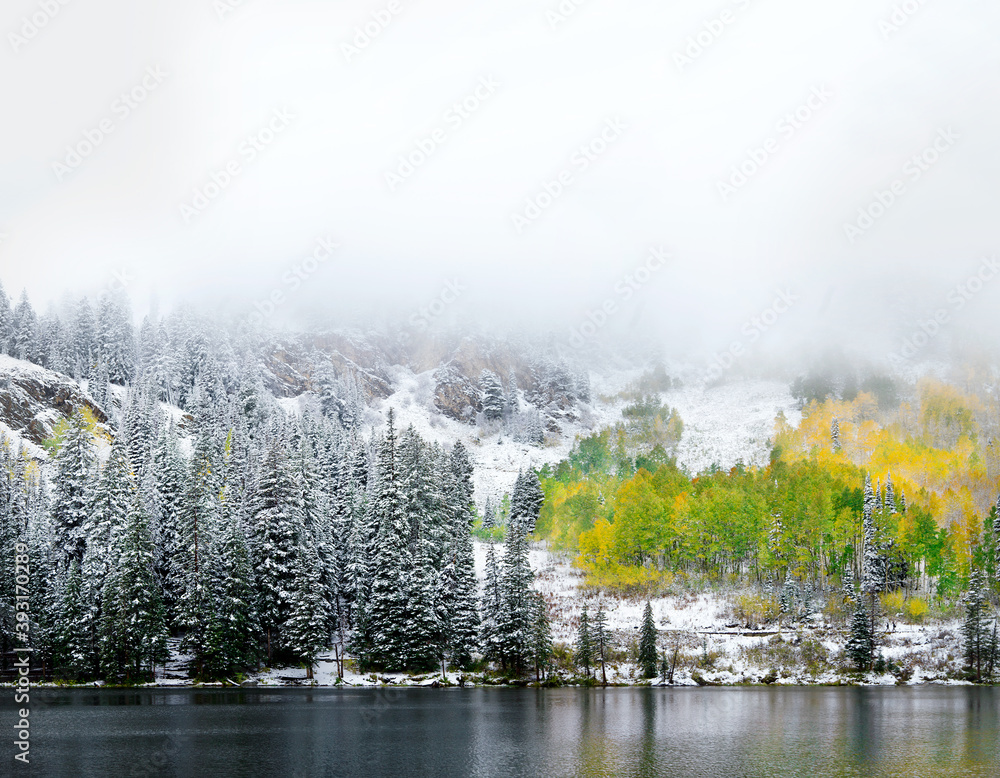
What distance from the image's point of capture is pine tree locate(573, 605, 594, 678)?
6656 centimetres

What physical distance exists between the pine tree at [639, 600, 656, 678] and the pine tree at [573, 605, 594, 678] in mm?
4861

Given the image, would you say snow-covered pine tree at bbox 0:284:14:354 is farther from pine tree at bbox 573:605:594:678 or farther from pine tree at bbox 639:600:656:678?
pine tree at bbox 639:600:656:678

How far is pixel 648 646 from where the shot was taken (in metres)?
67.6

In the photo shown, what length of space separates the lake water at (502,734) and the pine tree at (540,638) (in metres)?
5.00

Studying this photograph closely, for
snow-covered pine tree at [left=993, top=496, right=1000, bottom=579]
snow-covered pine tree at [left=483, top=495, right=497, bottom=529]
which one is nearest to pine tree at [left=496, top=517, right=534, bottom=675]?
snow-covered pine tree at [left=993, top=496, right=1000, bottom=579]

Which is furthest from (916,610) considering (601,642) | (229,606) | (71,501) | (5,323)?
(5,323)

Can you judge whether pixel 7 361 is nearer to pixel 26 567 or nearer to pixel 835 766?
pixel 26 567

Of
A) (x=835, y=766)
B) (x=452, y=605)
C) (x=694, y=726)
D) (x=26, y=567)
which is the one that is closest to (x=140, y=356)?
(x=26, y=567)

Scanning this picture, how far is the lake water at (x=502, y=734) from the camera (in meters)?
35.5

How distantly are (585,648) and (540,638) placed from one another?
4.62m

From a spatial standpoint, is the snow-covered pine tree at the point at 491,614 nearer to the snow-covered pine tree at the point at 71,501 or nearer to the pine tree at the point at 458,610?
the pine tree at the point at 458,610

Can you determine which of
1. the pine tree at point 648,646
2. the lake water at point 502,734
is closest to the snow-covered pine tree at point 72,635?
the lake water at point 502,734

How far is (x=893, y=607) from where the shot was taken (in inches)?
3049

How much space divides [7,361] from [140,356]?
1361 inches
